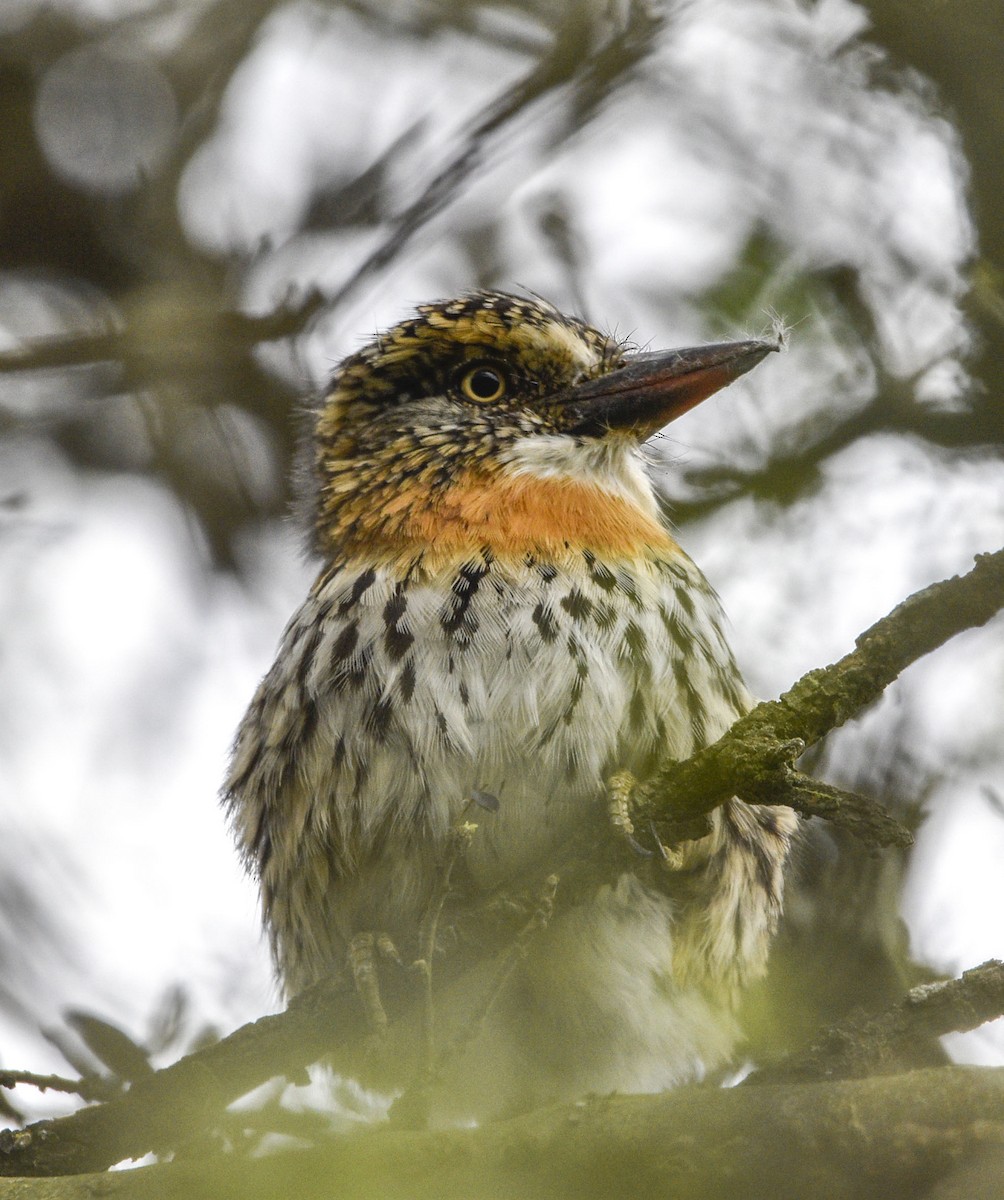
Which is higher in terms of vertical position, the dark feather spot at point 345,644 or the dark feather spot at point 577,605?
the dark feather spot at point 345,644

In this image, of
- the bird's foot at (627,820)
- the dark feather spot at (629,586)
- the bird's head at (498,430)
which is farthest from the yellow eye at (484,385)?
the bird's foot at (627,820)

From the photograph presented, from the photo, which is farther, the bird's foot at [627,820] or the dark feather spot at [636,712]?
the dark feather spot at [636,712]

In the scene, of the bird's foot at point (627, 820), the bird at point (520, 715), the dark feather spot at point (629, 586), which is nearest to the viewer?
the bird's foot at point (627, 820)

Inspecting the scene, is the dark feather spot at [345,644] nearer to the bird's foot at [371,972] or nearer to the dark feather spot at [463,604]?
the dark feather spot at [463,604]

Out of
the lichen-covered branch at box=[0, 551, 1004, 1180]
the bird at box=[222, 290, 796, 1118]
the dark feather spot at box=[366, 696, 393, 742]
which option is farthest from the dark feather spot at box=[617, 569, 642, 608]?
the lichen-covered branch at box=[0, 551, 1004, 1180]

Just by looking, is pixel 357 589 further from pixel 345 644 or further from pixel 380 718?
pixel 380 718

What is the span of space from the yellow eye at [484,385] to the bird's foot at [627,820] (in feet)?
5.60

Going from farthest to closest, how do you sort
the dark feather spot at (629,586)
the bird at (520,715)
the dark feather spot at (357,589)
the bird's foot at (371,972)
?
1. the dark feather spot at (357,589)
2. the dark feather spot at (629,586)
3. the bird at (520,715)
4. the bird's foot at (371,972)

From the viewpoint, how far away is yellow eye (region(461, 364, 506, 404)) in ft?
16.4

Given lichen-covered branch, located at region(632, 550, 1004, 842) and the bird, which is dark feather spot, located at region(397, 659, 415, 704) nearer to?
the bird

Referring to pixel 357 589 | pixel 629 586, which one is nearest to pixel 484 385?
pixel 357 589

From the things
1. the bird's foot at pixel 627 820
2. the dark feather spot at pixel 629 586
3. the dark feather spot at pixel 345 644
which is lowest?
the bird's foot at pixel 627 820

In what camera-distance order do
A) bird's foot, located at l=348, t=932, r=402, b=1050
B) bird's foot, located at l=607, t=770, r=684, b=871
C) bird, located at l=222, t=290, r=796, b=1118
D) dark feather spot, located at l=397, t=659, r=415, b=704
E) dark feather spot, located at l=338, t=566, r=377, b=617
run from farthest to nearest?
dark feather spot, located at l=338, t=566, r=377, b=617, dark feather spot, located at l=397, t=659, r=415, b=704, bird, located at l=222, t=290, r=796, b=1118, bird's foot, located at l=348, t=932, r=402, b=1050, bird's foot, located at l=607, t=770, r=684, b=871

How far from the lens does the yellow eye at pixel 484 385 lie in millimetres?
5000
